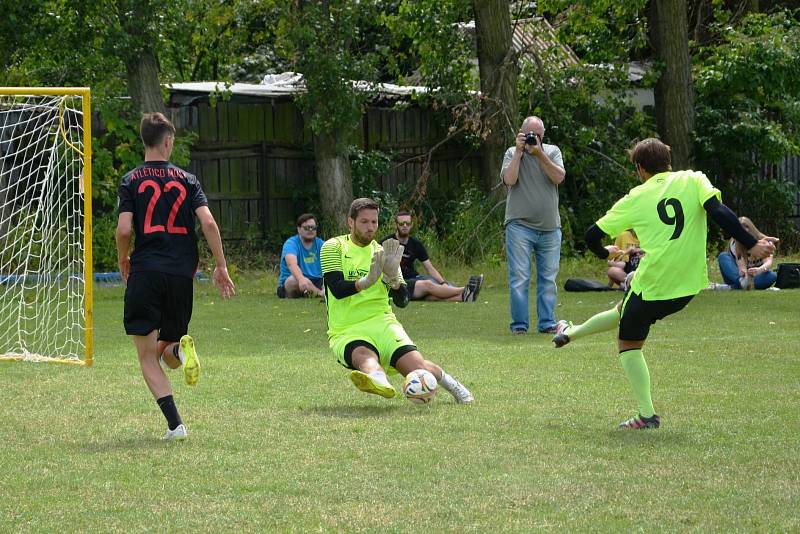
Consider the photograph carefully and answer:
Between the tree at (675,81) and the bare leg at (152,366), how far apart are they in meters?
18.1

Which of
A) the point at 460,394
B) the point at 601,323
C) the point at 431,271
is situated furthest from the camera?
the point at 431,271

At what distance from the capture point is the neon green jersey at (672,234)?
294 inches

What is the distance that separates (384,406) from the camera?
8547 millimetres

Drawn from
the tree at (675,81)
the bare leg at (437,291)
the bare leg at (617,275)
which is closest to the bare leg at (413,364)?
the bare leg at (437,291)

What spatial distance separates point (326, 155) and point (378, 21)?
2.59 meters

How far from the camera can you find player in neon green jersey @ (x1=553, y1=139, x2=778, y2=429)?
7453 millimetres

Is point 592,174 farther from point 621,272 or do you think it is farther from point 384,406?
point 384,406

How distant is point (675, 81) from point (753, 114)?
5.80 feet

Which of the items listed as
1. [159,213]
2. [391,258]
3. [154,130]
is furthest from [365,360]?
[154,130]

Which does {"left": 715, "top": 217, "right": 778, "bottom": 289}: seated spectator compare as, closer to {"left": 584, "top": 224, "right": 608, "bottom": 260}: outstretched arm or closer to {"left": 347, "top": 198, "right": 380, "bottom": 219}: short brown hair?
{"left": 347, "top": 198, "right": 380, "bottom": 219}: short brown hair

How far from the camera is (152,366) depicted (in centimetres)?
744

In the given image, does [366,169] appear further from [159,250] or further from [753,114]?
[159,250]

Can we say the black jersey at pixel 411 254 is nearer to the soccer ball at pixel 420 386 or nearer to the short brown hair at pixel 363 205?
the short brown hair at pixel 363 205

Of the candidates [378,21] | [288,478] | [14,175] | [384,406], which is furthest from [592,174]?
[288,478]
